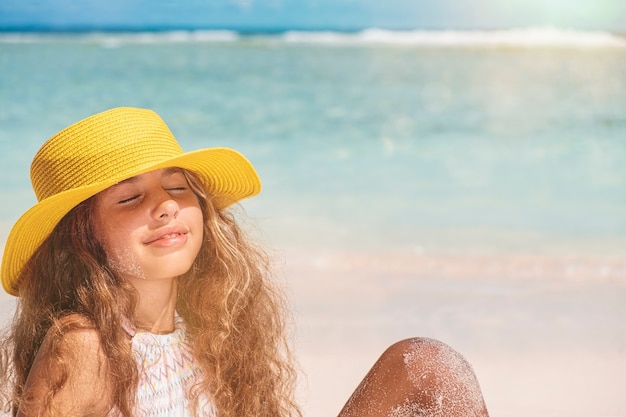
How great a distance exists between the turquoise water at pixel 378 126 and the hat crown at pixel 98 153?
2.43m

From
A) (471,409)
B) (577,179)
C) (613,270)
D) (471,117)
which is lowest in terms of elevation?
(471,409)

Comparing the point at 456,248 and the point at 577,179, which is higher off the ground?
the point at 577,179

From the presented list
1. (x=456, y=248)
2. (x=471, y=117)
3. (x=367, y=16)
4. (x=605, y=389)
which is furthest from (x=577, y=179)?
(x=367, y=16)

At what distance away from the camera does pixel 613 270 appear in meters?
4.02

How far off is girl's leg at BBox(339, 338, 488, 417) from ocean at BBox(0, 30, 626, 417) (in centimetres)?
76

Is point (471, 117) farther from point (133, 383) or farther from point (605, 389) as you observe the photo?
point (133, 383)

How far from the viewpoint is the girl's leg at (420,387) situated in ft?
6.28

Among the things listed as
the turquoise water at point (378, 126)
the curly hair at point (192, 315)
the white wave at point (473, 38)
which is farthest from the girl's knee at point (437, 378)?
the white wave at point (473, 38)

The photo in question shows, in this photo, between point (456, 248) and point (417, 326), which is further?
point (456, 248)

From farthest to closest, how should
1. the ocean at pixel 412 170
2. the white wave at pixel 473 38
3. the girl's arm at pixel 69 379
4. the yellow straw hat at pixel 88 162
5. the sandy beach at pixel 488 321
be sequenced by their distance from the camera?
the white wave at pixel 473 38, the ocean at pixel 412 170, the sandy beach at pixel 488 321, the yellow straw hat at pixel 88 162, the girl's arm at pixel 69 379

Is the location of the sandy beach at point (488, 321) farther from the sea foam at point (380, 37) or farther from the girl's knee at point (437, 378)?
the sea foam at point (380, 37)

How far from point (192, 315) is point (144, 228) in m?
0.31

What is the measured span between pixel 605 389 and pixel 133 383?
5.21 feet

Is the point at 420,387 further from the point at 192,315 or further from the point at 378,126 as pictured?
the point at 378,126
